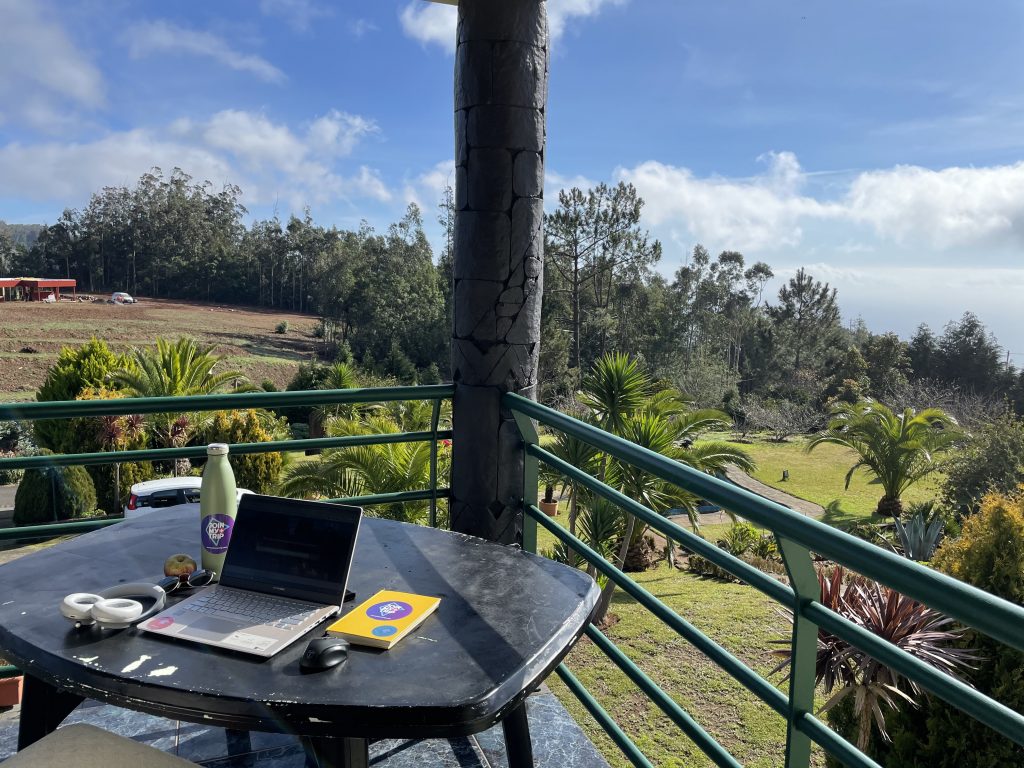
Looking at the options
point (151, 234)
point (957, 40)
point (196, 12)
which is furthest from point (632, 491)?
point (957, 40)

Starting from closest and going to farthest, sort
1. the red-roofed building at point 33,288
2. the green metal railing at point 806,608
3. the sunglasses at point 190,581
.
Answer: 1. the green metal railing at point 806,608
2. the sunglasses at point 190,581
3. the red-roofed building at point 33,288

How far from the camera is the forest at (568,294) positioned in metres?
36.6

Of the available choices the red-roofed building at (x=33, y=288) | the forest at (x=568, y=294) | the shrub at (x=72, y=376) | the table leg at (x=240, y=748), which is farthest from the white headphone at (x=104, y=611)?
the red-roofed building at (x=33, y=288)

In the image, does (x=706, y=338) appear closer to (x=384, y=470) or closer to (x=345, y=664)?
(x=384, y=470)

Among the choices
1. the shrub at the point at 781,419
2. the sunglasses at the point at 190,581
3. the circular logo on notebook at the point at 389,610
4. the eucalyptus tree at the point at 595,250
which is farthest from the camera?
the eucalyptus tree at the point at 595,250

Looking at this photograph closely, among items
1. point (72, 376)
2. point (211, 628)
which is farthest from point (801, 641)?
point (72, 376)

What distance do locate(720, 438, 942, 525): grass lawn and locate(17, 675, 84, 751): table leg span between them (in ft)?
54.7

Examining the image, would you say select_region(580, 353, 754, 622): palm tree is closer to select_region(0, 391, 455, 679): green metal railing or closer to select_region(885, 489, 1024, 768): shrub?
select_region(885, 489, 1024, 768): shrub

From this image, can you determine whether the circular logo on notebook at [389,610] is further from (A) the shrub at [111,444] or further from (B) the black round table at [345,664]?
(A) the shrub at [111,444]

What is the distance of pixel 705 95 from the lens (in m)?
91.6

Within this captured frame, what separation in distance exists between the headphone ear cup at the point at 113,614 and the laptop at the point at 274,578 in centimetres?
3

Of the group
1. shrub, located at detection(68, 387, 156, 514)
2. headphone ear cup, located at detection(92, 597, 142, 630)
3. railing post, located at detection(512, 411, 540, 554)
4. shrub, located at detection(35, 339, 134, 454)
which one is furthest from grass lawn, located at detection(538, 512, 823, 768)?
shrub, located at detection(35, 339, 134, 454)

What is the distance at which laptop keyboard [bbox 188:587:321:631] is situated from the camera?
3.86 ft

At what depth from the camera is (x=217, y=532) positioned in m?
1.37
